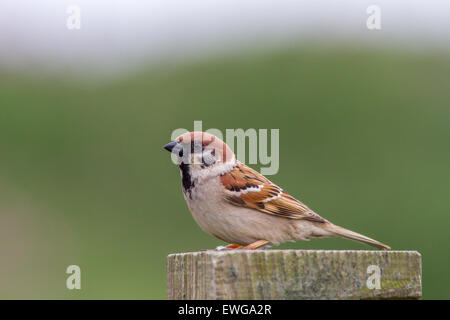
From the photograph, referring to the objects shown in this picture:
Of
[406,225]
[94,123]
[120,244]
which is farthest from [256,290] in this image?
[94,123]

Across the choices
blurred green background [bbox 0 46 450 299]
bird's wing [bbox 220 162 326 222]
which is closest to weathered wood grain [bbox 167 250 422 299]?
bird's wing [bbox 220 162 326 222]

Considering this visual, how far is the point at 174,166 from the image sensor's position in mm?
6312

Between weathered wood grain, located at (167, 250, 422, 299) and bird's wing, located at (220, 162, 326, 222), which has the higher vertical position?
bird's wing, located at (220, 162, 326, 222)

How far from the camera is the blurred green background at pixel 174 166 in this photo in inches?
241

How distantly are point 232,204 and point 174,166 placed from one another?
2911mm

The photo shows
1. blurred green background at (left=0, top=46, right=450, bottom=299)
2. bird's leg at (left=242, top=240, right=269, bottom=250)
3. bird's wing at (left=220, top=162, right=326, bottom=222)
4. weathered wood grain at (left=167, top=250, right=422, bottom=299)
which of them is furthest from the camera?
blurred green background at (left=0, top=46, right=450, bottom=299)

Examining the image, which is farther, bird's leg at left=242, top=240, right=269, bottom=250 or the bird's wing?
the bird's wing

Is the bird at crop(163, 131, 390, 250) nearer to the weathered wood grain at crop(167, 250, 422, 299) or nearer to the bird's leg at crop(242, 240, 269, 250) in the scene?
the bird's leg at crop(242, 240, 269, 250)

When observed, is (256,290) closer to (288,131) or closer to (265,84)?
(288,131)

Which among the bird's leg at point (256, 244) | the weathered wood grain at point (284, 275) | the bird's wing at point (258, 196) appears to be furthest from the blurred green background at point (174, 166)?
the weathered wood grain at point (284, 275)

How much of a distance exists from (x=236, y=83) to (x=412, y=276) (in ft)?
17.9

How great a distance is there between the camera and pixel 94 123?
286 inches

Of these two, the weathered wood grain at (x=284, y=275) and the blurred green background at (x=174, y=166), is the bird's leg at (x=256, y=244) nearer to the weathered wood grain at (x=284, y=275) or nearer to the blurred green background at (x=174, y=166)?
the weathered wood grain at (x=284, y=275)

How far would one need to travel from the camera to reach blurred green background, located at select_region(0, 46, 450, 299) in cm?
612
